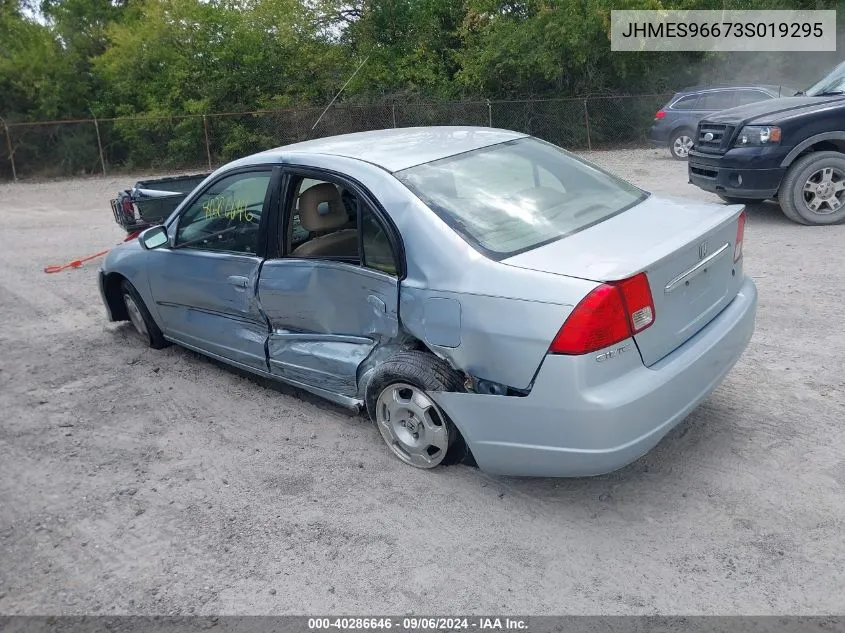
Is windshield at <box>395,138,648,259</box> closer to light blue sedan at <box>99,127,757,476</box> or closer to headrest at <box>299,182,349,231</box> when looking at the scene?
light blue sedan at <box>99,127,757,476</box>

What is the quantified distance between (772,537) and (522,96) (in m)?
20.0

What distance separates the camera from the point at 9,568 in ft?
11.1

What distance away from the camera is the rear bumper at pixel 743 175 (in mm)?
8250

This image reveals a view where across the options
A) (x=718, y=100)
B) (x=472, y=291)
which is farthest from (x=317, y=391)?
(x=718, y=100)

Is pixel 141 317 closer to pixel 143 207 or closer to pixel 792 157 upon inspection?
pixel 143 207

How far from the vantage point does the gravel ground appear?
9.95 ft

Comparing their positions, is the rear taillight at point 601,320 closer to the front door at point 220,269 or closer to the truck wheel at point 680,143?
the front door at point 220,269

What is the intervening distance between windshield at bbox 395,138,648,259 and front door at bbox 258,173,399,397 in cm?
36

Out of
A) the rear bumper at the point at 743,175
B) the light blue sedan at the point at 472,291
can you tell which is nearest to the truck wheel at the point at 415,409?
the light blue sedan at the point at 472,291

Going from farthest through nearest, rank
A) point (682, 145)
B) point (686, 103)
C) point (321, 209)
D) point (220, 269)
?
point (682, 145) < point (686, 103) < point (220, 269) < point (321, 209)

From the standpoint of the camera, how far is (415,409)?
3.76m

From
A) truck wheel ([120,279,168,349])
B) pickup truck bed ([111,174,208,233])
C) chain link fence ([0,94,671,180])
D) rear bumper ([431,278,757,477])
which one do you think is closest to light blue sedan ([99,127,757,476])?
rear bumper ([431,278,757,477])

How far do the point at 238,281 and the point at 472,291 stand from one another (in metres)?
1.89

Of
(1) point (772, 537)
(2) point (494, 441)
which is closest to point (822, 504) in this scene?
(1) point (772, 537)
